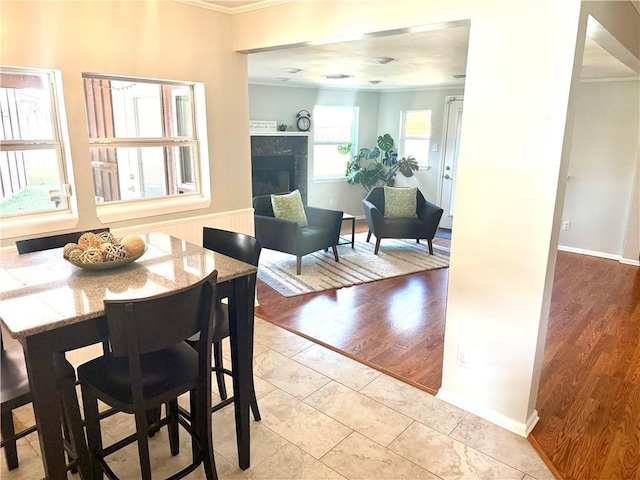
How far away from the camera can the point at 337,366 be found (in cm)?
299

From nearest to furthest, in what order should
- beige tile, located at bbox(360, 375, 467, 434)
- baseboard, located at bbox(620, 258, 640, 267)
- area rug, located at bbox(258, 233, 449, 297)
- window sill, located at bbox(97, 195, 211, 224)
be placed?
beige tile, located at bbox(360, 375, 467, 434) → window sill, located at bbox(97, 195, 211, 224) → area rug, located at bbox(258, 233, 449, 297) → baseboard, located at bbox(620, 258, 640, 267)

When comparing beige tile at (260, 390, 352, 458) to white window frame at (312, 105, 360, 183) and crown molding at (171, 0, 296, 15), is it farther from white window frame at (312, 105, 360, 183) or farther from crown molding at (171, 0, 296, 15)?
white window frame at (312, 105, 360, 183)

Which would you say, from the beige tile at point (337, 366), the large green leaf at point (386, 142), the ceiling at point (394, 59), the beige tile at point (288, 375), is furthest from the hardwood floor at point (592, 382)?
the large green leaf at point (386, 142)

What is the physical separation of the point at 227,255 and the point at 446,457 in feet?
4.78

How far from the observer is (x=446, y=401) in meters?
2.59

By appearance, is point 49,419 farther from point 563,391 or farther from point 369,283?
point 369,283

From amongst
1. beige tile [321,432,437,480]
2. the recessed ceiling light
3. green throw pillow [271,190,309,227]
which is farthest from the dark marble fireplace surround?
→ beige tile [321,432,437,480]

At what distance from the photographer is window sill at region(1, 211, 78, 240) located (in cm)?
252

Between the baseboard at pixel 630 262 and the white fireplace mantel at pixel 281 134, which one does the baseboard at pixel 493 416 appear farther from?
the white fireplace mantel at pixel 281 134

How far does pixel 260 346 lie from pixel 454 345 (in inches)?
55.1

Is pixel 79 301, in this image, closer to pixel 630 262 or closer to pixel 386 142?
pixel 630 262

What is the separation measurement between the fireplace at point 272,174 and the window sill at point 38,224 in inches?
168

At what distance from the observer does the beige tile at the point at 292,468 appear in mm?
2027

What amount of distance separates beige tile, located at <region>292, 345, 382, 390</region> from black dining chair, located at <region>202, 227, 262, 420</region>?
630mm
